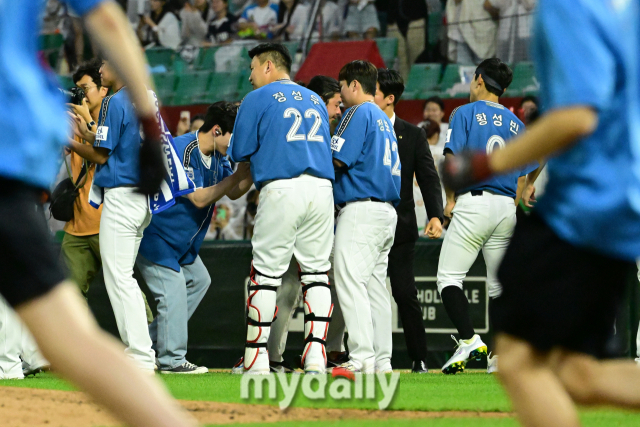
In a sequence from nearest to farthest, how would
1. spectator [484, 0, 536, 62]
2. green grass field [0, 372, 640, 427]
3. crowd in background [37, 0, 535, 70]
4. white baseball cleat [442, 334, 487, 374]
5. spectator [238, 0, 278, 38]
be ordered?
1. green grass field [0, 372, 640, 427]
2. white baseball cleat [442, 334, 487, 374]
3. spectator [484, 0, 536, 62]
4. crowd in background [37, 0, 535, 70]
5. spectator [238, 0, 278, 38]

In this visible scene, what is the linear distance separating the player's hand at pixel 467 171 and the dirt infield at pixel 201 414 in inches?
87.8

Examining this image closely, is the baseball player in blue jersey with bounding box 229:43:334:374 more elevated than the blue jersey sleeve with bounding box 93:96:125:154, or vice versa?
the blue jersey sleeve with bounding box 93:96:125:154

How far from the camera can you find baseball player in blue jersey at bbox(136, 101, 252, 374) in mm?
6785

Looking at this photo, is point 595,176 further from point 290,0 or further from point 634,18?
point 290,0

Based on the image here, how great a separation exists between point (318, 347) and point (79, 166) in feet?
9.18

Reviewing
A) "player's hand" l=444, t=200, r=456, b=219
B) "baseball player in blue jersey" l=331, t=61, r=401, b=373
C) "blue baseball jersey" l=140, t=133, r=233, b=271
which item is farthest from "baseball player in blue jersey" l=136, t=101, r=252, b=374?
"player's hand" l=444, t=200, r=456, b=219

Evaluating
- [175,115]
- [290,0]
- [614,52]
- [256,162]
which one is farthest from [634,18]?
[290,0]

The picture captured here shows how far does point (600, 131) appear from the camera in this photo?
80.4 inches

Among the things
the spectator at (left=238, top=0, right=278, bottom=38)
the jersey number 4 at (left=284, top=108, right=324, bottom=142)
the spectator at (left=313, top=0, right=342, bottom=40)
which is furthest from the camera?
the spectator at (left=238, top=0, right=278, bottom=38)

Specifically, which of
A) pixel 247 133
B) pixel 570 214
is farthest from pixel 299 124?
pixel 570 214

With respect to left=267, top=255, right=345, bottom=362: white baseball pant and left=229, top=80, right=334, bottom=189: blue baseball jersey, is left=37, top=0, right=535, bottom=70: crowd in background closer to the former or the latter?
left=267, top=255, right=345, bottom=362: white baseball pant

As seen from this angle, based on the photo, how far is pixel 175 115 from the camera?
43.5 ft

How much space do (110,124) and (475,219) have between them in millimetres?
2847

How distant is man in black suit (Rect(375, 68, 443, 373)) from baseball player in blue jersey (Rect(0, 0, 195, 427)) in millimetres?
4923
